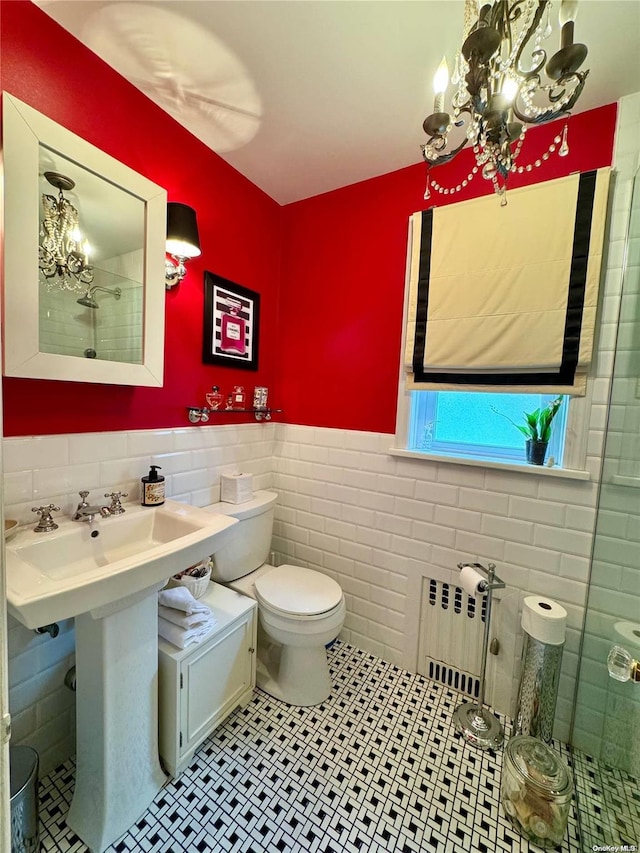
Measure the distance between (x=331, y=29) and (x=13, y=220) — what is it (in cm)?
117

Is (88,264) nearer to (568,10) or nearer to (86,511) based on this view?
(86,511)

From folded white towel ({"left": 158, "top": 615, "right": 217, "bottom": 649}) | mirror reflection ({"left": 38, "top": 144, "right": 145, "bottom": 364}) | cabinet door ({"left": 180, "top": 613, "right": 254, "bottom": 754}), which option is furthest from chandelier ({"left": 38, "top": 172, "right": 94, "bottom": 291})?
cabinet door ({"left": 180, "top": 613, "right": 254, "bottom": 754})

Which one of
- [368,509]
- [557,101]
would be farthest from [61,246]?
[368,509]

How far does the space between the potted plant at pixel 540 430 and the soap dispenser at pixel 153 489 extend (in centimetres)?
159

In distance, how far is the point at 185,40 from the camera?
117cm

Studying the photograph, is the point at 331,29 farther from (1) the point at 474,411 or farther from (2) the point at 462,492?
(2) the point at 462,492

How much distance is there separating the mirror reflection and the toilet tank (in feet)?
2.77

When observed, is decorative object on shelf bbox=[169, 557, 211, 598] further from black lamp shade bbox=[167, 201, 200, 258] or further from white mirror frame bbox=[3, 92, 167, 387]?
black lamp shade bbox=[167, 201, 200, 258]

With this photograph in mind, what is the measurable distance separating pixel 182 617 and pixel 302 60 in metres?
2.07

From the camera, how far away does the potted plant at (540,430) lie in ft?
4.85

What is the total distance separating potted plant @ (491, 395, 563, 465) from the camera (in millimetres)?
1479

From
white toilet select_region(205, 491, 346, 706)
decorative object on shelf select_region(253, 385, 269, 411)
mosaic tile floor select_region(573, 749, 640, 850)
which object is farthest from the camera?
decorative object on shelf select_region(253, 385, 269, 411)

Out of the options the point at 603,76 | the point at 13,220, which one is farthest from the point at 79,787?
the point at 603,76

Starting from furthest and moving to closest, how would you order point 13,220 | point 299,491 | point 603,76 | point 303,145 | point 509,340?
1. point 299,491
2. point 303,145
3. point 509,340
4. point 603,76
5. point 13,220
